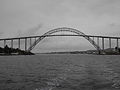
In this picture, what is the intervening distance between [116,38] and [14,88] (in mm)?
121431

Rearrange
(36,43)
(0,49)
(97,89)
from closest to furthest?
1. (97,89)
2. (36,43)
3. (0,49)

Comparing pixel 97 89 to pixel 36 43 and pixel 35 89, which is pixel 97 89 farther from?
pixel 36 43

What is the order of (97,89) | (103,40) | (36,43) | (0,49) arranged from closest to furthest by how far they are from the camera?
1. (97,89)
2. (36,43)
3. (103,40)
4. (0,49)

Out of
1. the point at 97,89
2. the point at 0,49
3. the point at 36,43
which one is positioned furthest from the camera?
the point at 0,49

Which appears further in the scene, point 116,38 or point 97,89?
point 116,38

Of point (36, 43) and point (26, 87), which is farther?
point (36, 43)

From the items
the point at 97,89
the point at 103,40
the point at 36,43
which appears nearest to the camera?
the point at 97,89

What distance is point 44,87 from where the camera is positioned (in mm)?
14461

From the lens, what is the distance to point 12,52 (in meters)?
143

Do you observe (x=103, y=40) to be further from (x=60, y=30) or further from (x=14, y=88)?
(x=14, y=88)

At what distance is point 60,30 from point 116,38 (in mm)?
38915

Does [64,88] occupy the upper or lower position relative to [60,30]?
lower

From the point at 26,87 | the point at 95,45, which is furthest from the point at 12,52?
the point at 26,87

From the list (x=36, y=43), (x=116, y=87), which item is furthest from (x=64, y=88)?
(x=36, y=43)
